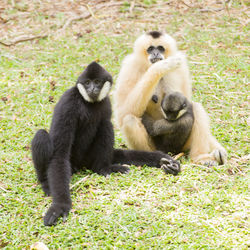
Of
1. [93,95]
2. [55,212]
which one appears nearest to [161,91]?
[93,95]

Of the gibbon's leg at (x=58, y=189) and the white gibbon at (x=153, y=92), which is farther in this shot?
the white gibbon at (x=153, y=92)

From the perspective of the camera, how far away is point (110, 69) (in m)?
8.84

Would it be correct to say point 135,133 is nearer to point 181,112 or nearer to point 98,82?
point 181,112

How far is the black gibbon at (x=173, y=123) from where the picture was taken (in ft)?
19.1

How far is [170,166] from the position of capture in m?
5.48

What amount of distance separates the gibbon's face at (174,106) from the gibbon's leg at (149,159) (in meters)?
0.53

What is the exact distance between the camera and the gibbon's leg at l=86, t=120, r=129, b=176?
5707 millimetres

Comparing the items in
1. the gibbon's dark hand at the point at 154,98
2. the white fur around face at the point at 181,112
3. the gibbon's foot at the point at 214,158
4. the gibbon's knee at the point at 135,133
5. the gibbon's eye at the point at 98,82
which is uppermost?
the gibbon's eye at the point at 98,82

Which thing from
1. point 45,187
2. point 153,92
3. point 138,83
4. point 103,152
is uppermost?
point 138,83

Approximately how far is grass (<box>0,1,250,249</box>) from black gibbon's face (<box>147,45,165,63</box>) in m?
1.46

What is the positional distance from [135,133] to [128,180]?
29.5 inches

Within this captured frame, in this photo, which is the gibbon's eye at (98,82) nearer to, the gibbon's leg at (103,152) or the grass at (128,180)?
the gibbon's leg at (103,152)

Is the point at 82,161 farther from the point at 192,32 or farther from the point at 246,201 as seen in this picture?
the point at 192,32

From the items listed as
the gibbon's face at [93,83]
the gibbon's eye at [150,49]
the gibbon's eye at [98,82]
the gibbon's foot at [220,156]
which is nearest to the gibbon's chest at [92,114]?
the gibbon's face at [93,83]
